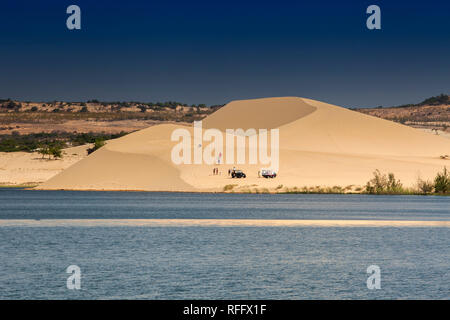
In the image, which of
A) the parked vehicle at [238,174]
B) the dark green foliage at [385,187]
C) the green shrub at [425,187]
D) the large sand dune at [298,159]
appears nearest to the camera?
the dark green foliage at [385,187]

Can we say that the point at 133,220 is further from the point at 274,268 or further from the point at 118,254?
the point at 274,268

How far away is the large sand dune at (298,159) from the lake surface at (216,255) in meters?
35.8

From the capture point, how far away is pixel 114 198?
85000 mm

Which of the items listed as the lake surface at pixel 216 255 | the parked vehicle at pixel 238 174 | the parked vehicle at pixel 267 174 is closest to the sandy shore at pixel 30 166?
the parked vehicle at pixel 238 174

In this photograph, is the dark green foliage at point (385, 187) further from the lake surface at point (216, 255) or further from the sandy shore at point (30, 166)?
the sandy shore at point (30, 166)

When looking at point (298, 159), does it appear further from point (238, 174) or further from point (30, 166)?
point (30, 166)

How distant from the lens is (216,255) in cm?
3634

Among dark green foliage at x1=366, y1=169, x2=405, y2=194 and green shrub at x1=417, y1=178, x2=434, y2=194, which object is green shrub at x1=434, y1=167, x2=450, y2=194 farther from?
dark green foliage at x1=366, y1=169, x2=405, y2=194

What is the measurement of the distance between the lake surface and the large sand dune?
118 ft

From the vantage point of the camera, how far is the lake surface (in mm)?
27328

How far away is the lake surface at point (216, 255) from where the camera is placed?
89.7ft

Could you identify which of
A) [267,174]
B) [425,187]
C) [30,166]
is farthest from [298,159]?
[30,166]
